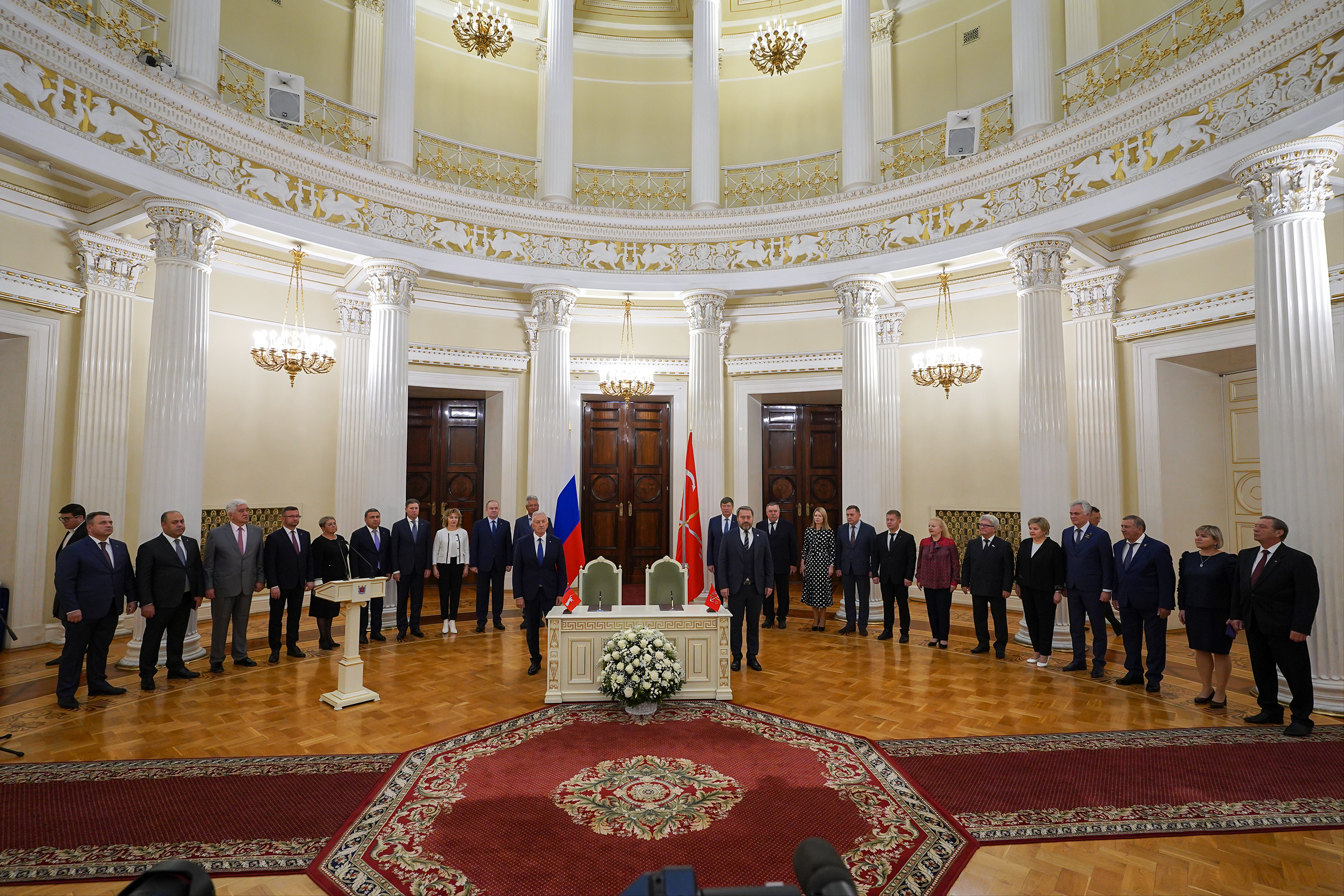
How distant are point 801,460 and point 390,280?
23.3 ft

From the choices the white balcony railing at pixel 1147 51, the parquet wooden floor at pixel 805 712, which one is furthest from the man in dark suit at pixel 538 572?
the white balcony railing at pixel 1147 51

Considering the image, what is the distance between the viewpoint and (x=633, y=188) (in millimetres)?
10086

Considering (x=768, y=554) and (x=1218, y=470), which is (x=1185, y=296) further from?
(x=768, y=554)

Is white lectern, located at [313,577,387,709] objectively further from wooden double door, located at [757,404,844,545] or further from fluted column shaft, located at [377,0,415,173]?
wooden double door, located at [757,404,844,545]

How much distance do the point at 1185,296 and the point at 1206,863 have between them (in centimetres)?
703

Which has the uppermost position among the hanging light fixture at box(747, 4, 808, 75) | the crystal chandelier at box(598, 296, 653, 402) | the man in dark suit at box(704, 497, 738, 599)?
the hanging light fixture at box(747, 4, 808, 75)

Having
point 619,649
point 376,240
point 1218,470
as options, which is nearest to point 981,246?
point 1218,470

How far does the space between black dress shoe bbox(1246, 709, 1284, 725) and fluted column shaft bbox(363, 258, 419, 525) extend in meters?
8.50

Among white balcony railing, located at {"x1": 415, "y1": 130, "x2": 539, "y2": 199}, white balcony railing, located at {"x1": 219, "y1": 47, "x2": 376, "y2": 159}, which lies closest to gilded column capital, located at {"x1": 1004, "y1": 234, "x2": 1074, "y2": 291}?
white balcony railing, located at {"x1": 415, "y1": 130, "x2": 539, "y2": 199}

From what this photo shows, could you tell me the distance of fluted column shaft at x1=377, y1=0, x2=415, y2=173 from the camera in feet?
28.0

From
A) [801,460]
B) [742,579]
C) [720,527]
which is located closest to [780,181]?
[801,460]

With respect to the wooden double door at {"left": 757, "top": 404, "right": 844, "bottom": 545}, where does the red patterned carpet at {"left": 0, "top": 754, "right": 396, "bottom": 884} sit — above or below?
below

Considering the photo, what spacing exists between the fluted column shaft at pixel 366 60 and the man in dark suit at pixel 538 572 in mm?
6697

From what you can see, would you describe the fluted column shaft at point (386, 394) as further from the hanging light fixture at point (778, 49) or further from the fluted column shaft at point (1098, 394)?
the fluted column shaft at point (1098, 394)
